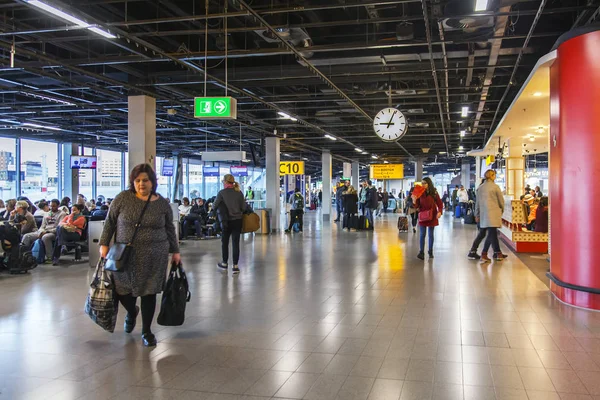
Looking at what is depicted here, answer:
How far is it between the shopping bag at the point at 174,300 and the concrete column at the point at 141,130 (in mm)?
8267

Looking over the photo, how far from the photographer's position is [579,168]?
5.88 meters

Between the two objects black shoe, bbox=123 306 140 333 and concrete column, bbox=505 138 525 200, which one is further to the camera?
concrete column, bbox=505 138 525 200

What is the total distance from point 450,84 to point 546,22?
4759 millimetres

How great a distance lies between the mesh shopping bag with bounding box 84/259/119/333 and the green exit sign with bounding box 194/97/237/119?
19.3 ft

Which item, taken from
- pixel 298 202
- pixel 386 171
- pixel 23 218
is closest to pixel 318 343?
pixel 23 218

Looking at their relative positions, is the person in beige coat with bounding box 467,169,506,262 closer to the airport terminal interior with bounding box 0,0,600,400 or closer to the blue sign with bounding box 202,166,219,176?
the airport terminal interior with bounding box 0,0,600,400

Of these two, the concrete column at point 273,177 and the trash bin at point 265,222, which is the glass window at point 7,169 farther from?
the trash bin at point 265,222

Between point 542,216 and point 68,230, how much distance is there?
31.7 ft

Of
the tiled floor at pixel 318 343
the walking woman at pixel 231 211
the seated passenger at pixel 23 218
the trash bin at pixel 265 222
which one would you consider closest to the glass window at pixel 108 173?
the trash bin at pixel 265 222

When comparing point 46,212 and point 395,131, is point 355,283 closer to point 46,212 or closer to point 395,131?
point 395,131

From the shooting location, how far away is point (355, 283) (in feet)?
25.2

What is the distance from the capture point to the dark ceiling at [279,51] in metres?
7.89

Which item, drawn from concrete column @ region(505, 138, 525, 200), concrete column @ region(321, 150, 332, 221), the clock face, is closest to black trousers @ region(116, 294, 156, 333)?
the clock face

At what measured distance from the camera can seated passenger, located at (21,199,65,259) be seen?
33.8 ft
